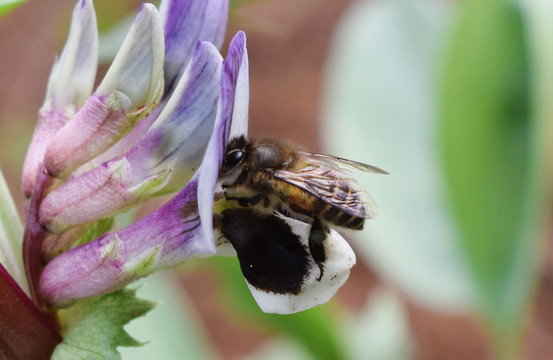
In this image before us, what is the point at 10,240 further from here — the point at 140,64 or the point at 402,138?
the point at 402,138

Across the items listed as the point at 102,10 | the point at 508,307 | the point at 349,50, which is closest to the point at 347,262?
the point at 508,307

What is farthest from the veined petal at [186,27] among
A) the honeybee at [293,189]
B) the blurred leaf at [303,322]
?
the blurred leaf at [303,322]

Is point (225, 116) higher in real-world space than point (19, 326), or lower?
higher

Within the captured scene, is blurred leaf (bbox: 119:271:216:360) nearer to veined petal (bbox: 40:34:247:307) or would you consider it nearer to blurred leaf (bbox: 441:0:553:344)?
blurred leaf (bbox: 441:0:553:344)

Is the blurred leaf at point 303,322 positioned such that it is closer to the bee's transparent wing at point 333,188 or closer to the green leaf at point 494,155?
the green leaf at point 494,155

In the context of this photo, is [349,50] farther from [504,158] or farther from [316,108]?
[316,108]

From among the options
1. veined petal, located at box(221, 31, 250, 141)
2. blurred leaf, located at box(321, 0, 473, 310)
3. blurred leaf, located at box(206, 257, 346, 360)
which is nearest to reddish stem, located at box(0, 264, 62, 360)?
veined petal, located at box(221, 31, 250, 141)

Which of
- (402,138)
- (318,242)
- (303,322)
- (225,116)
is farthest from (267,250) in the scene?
(402,138)
